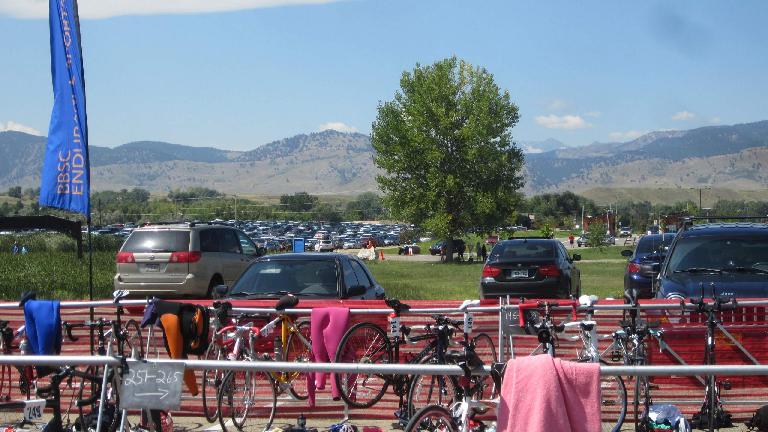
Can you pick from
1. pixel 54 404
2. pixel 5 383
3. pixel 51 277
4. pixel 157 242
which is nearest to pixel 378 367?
pixel 54 404

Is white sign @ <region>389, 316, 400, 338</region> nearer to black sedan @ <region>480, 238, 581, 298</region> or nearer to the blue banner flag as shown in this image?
the blue banner flag

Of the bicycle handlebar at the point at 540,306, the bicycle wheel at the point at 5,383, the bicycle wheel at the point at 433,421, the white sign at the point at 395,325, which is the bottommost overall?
the bicycle wheel at the point at 5,383

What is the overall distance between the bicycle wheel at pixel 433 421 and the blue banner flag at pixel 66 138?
6497mm

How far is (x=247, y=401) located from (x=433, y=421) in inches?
114

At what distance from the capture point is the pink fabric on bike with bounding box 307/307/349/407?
9.27m

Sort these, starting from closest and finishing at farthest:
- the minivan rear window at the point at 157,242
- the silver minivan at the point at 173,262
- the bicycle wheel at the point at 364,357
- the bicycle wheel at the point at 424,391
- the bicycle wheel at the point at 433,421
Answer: the bicycle wheel at the point at 433,421
the bicycle wheel at the point at 424,391
the bicycle wheel at the point at 364,357
the silver minivan at the point at 173,262
the minivan rear window at the point at 157,242

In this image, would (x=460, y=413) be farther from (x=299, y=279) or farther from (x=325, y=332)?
(x=299, y=279)

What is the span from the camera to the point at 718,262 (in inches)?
480

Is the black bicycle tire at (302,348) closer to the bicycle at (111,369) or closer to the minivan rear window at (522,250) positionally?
the bicycle at (111,369)

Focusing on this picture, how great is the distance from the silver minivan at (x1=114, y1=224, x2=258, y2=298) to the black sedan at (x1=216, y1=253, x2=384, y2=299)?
7.47 metres

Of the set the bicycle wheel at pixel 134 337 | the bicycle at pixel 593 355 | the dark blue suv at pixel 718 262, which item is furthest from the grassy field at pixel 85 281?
the bicycle at pixel 593 355

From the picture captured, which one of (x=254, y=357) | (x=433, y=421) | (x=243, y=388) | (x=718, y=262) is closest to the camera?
(x=433, y=421)

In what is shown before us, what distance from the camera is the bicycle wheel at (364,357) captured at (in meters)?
9.16

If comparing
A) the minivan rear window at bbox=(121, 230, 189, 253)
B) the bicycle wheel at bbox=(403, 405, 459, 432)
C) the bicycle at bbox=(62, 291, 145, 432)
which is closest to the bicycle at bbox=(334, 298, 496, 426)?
the bicycle at bbox=(62, 291, 145, 432)
